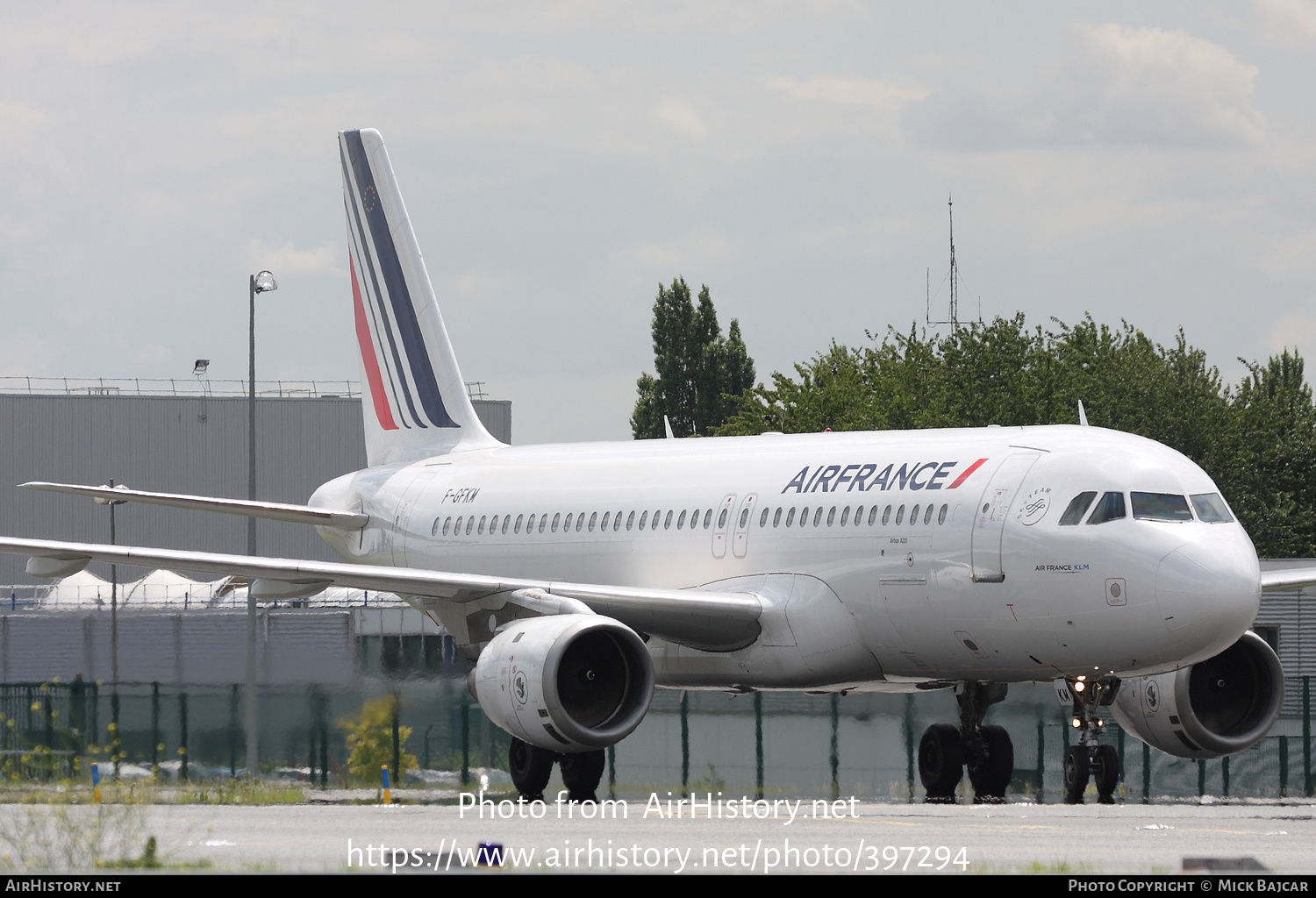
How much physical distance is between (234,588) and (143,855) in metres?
46.8

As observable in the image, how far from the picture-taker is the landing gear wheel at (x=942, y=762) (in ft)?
83.7

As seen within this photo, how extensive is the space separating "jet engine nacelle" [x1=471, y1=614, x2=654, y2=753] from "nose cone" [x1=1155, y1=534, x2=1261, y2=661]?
5612mm

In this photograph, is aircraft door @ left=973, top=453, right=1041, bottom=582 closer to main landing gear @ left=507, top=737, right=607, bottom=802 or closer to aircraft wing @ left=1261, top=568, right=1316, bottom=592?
aircraft wing @ left=1261, top=568, right=1316, bottom=592

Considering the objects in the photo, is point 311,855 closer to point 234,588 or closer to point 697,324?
point 234,588

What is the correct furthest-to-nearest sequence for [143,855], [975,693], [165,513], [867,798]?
1. [165,513]
2. [867,798]
3. [975,693]
4. [143,855]

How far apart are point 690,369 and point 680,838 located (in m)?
73.1

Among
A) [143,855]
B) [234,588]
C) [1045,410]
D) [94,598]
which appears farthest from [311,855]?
[1045,410]

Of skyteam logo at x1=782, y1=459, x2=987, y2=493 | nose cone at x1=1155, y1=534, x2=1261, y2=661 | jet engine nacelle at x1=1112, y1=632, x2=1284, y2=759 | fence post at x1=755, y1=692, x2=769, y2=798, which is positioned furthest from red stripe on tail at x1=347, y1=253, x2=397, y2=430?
nose cone at x1=1155, y1=534, x2=1261, y2=661

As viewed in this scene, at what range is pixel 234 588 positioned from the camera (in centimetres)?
6006

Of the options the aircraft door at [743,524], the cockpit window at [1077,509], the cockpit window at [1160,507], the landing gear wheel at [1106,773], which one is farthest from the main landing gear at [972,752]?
the cockpit window at [1160,507]

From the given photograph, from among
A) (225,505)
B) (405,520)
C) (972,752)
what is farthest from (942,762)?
(225,505)

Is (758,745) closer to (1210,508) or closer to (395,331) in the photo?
(395,331)

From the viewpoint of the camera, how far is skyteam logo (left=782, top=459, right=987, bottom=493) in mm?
22672

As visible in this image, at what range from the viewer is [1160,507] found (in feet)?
69.4
